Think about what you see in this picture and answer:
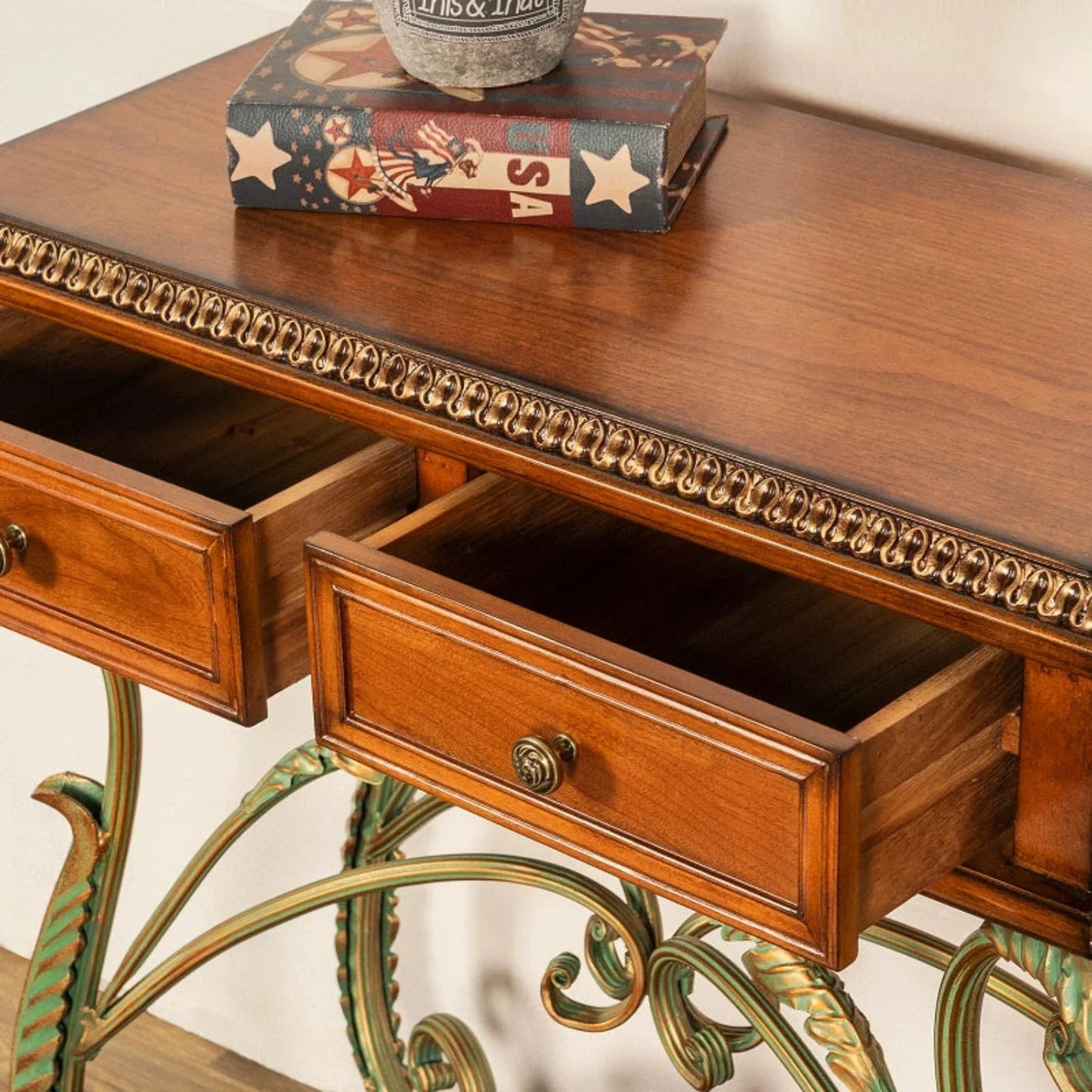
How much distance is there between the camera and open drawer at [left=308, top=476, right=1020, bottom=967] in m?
0.72

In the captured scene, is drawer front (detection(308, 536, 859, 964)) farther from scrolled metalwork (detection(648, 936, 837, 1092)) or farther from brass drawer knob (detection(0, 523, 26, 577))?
scrolled metalwork (detection(648, 936, 837, 1092))

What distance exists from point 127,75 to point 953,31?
2.06ft

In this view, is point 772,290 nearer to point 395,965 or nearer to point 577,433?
point 577,433

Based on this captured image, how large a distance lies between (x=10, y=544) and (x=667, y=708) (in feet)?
1.24

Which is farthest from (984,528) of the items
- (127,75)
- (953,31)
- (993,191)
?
(127,75)

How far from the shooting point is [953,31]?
3.55 ft

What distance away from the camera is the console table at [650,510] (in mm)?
733

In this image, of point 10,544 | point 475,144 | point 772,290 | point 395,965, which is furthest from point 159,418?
point 395,965

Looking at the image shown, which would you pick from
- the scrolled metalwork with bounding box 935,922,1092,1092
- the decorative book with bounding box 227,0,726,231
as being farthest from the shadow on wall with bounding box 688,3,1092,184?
the scrolled metalwork with bounding box 935,922,1092,1092

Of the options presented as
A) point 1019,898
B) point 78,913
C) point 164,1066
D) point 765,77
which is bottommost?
point 164,1066

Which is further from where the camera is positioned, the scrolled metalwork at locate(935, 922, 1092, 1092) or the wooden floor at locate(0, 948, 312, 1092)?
the wooden floor at locate(0, 948, 312, 1092)

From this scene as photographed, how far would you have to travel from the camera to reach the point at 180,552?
874 mm

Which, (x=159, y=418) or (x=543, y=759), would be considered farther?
(x=159, y=418)

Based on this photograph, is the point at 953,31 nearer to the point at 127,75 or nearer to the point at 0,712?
the point at 127,75
